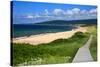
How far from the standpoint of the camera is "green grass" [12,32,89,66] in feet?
6.95

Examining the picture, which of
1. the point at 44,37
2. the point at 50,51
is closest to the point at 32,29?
the point at 44,37

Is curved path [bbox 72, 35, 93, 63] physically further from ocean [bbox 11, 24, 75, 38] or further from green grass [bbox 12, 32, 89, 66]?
ocean [bbox 11, 24, 75, 38]

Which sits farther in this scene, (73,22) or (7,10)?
(73,22)

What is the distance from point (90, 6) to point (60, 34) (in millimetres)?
556

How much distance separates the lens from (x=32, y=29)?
2.19m

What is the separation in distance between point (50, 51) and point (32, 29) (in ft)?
1.10

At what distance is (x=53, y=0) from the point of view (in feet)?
7.50

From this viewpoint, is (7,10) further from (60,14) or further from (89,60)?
(89,60)

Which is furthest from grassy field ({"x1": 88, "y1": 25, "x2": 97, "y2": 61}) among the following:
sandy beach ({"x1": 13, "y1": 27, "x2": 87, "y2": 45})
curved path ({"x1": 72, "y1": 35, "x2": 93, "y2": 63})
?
sandy beach ({"x1": 13, "y1": 27, "x2": 87, "y2": 45})

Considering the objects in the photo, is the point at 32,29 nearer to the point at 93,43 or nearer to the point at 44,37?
the point at 44,37

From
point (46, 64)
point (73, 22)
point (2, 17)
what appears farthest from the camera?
point (73, 22)

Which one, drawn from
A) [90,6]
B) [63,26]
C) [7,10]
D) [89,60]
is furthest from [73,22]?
[7,10]

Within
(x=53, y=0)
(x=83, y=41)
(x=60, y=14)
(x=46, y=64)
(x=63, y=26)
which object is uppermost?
(x=53, y=0)

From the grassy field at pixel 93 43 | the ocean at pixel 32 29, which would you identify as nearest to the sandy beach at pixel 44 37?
the ocean at pixel 32 29
